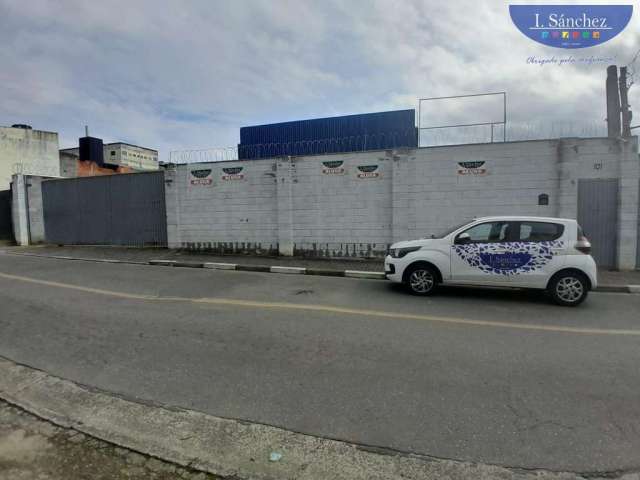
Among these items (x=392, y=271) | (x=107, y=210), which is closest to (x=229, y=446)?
(x=392, y=271)

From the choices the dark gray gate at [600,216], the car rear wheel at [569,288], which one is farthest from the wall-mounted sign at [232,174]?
the dark gray gate at [600,216]

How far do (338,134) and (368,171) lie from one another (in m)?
8.26

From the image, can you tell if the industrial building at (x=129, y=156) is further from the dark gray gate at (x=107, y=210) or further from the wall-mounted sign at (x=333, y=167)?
the wall-mounted sign at (x=333, y=167)

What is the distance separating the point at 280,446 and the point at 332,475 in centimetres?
49

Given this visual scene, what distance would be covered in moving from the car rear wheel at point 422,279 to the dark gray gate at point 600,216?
249 inches

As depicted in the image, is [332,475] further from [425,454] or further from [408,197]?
[408,197]

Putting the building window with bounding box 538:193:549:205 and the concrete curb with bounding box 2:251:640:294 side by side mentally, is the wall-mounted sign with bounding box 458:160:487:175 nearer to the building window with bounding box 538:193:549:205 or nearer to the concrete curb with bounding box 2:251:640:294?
the building window with bounding box 538:193:549:205

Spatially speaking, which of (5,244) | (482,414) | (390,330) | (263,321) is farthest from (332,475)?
(5,244)

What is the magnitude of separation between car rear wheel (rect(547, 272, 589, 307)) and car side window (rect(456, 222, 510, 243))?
1170 mm

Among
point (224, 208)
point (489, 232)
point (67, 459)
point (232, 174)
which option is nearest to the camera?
point (67, 459)

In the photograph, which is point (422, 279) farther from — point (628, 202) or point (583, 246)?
point (628, 202)

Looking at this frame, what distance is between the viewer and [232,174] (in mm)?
13773

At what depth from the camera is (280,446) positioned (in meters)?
2.93

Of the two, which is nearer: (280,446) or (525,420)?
(280,446)
